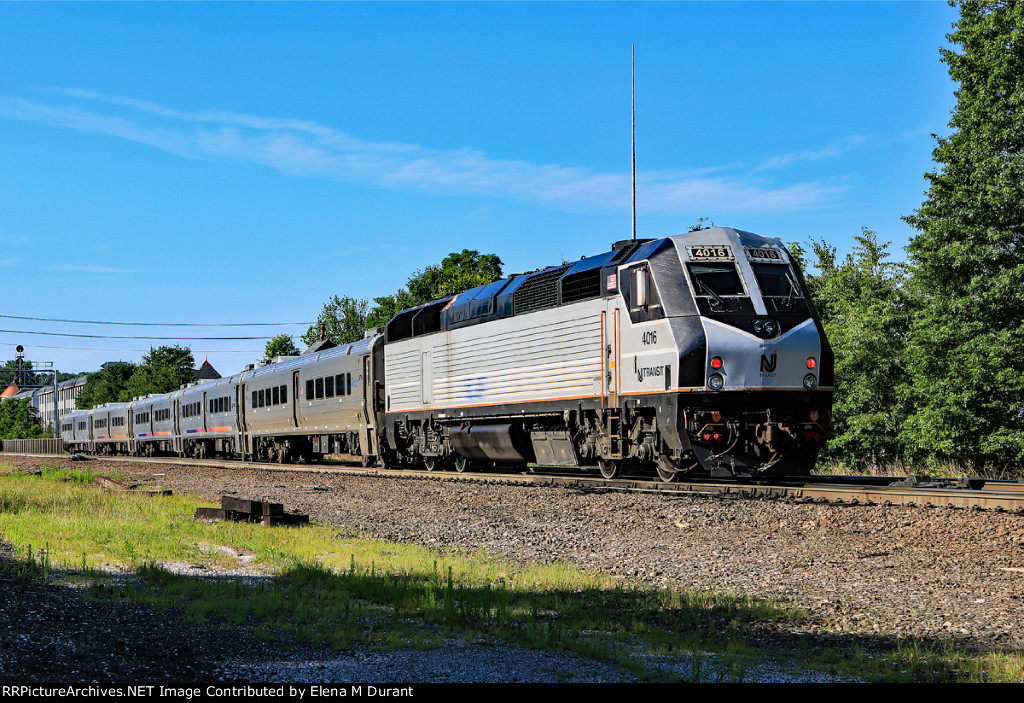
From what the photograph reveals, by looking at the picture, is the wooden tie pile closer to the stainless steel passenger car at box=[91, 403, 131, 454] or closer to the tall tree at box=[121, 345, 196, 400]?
the stainless steel passenger car at box=[91, 403, 131, 454]

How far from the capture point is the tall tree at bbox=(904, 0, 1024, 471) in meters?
24.1

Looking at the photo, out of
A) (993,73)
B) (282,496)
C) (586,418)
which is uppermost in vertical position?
(993,73)

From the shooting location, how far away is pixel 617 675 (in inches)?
223

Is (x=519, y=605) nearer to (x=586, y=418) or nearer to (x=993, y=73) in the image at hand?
(x=586, y=418)

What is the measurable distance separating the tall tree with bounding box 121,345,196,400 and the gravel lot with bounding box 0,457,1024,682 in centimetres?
9538

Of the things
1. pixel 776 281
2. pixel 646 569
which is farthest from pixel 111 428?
pixel 646 569

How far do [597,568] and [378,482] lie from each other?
1265 cm

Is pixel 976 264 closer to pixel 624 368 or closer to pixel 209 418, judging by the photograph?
pixel 624 368

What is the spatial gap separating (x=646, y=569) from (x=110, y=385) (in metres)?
131

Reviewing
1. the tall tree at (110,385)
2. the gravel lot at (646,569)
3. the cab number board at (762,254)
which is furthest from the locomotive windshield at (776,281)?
the tall tree at (110,385)

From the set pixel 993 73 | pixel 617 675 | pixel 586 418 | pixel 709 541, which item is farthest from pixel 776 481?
pixel 993 73

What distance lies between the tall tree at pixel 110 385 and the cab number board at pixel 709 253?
122m

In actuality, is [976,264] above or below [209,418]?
above

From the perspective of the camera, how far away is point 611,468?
1794 cm
